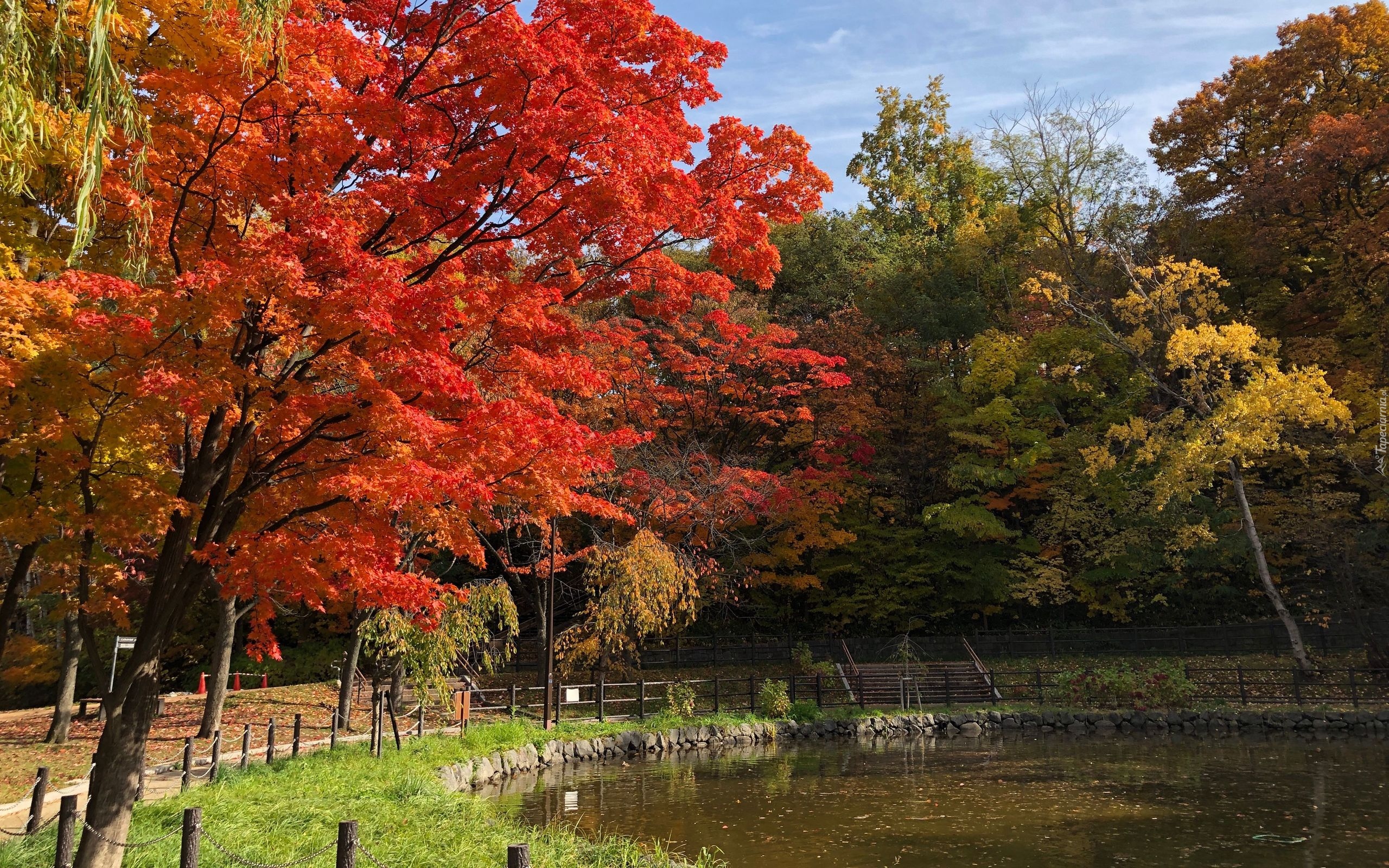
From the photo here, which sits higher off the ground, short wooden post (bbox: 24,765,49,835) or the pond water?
short wooden post (bbox: 24,765,49,835)

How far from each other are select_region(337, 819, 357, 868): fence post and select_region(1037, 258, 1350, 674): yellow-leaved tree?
22.5 metres

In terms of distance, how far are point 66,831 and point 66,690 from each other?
13.1 m

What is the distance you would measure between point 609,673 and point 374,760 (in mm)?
14111

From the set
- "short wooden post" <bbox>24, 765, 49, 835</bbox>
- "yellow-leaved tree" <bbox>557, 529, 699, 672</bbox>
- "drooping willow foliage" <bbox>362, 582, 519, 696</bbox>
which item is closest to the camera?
"short wooden post" <bbox>24, 765, 49, 835</bbox>

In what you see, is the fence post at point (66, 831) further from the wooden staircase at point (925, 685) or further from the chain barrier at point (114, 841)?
the wooden staircase at point (925, 685)

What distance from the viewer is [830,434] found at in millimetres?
29000

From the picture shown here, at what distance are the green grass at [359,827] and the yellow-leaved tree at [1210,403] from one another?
62.8ft

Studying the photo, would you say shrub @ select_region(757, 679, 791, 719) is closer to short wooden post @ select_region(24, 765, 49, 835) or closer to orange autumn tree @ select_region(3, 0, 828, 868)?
orange autumn tree @ select_region(3, 0, 828, 868)

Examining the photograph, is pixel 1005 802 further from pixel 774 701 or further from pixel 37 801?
pixel 37 801

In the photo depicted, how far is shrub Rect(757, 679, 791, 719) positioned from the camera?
21.4m

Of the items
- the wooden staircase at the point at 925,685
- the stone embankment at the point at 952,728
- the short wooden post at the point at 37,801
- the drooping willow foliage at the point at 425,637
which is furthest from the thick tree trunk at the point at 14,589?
the wooden staircase at the point at 925,685

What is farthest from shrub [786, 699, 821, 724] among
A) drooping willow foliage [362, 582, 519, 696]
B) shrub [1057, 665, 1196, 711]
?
drooping willow foliage [362, 582, 519, 696]

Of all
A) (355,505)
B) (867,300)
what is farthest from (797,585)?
(355,505)

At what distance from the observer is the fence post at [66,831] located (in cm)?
643
